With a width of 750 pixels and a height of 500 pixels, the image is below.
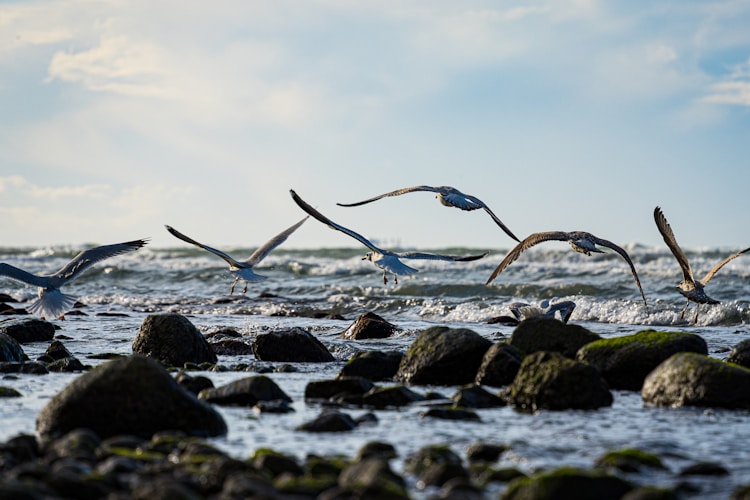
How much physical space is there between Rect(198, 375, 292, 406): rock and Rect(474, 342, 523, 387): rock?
209cm

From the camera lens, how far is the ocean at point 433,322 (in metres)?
6.53

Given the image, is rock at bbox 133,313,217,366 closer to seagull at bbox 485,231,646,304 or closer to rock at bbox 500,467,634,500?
seagull at bbox 485,231,646,304

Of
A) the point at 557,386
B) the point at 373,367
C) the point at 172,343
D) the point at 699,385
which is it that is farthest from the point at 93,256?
the point at 699,385

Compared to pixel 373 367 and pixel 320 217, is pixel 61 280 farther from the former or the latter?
pixel 373 367

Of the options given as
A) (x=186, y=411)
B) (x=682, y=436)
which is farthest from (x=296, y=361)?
(x=682, y=436)

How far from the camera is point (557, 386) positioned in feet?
25.8

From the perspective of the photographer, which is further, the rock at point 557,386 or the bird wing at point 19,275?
the bird wing at point 19,275

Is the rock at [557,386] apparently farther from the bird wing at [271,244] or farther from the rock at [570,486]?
the bird wing at [271,244]

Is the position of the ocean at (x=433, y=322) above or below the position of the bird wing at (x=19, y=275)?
below

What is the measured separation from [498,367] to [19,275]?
7.93 metres

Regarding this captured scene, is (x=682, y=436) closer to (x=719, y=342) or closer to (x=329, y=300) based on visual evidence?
(x=719, y=342)

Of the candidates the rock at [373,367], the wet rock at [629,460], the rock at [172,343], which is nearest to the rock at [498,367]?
the rock at [373,367]

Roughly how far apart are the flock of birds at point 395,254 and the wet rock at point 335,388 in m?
3.26

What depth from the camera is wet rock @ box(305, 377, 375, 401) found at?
8.37 meters
